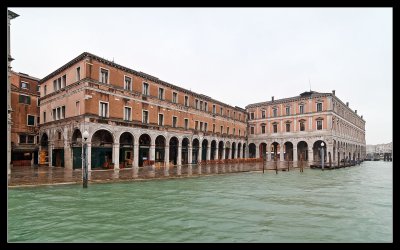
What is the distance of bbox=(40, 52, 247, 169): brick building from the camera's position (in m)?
25.4

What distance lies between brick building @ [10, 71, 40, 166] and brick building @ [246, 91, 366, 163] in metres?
35.7

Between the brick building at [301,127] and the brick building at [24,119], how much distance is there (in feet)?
117

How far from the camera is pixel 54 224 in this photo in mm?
8352

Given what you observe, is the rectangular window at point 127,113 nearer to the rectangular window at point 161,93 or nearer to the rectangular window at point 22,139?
the rectangular window at point 161,93

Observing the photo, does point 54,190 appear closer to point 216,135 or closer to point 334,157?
point 216,135

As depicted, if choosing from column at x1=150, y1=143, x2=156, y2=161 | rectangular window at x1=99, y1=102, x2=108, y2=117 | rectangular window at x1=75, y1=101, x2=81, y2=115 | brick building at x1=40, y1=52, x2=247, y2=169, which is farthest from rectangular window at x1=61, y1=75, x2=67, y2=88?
column at x1=150, y1=143, x2=156, y2=161

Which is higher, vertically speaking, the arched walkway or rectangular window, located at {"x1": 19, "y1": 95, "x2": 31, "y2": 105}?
rectangular window, located at {"x1": 19, "y1": 95, "x2": 31, "y2": 105}

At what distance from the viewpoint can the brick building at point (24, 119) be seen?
3231 cm

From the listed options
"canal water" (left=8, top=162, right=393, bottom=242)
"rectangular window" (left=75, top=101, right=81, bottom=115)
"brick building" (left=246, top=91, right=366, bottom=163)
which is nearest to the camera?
"canal water" (left=8, top=162, right=393, bottom=242)

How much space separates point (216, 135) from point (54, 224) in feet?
124

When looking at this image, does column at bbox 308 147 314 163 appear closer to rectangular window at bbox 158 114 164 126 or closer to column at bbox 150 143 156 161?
rectangular window at bbox 158 114 164 126

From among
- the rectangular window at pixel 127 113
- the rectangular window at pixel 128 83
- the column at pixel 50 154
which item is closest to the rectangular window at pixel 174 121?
the rectangular window at pixel 127 113

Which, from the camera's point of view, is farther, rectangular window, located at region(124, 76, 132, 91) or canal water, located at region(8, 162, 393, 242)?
rectangular window, located at region(124, 76, 132, 91)

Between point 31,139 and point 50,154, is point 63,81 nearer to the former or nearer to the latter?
point 50,154
